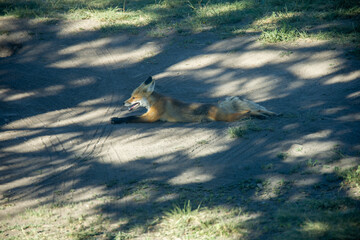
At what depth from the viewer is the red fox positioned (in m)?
6.78

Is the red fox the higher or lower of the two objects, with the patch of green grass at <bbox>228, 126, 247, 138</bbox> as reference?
higher

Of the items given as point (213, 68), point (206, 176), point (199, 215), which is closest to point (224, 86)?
point (213, 68)

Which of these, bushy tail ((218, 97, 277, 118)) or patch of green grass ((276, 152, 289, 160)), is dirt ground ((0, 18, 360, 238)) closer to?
patch of green grass ((276, 152, 289, 160))

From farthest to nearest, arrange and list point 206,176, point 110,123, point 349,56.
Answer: point 349,56
point 110,123
point 206,176

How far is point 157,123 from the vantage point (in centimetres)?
713

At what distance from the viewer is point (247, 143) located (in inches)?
225

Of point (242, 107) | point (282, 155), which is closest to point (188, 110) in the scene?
point (242, 107)

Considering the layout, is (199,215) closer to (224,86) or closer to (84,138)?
(84,138)

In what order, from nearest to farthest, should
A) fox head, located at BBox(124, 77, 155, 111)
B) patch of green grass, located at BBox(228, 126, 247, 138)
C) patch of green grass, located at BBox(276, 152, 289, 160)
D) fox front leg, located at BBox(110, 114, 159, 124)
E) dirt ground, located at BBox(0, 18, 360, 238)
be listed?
dirt ground, located at BBox(0, 18, 360, 238) < patch of green grass, located at BBox(276, 152, 289, 160) < patch of green grass, located at BBox(228, 126, 247, 138) < fox front leg, located at BBox(110, 114, 159, 124) < fox head, located at BBox(124, 77, 155, 111)

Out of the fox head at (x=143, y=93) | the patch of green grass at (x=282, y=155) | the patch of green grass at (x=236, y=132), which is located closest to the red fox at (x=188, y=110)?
the fox head at (x=143, y=93)

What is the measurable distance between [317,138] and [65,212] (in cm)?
381

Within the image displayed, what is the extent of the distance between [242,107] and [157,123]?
172 centimetres

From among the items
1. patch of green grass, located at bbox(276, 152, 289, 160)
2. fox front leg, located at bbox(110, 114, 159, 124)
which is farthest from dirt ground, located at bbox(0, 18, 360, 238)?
fox front leg, located at bbox(110, 114, 159, 124)

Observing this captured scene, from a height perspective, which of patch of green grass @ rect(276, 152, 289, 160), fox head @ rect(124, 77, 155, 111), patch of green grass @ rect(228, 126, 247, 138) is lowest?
patch of green grass @ rect(276, 152, 289, 160)
